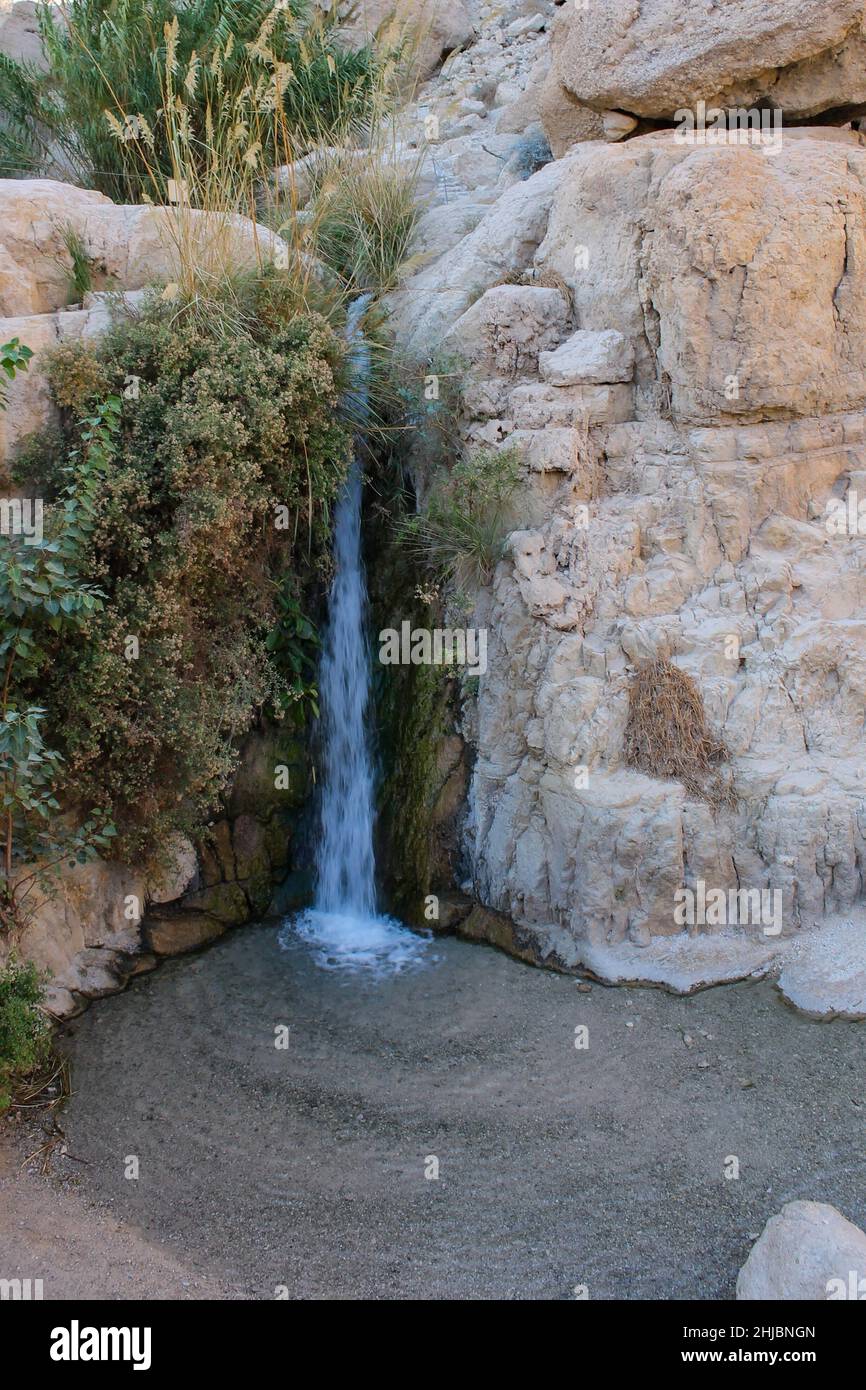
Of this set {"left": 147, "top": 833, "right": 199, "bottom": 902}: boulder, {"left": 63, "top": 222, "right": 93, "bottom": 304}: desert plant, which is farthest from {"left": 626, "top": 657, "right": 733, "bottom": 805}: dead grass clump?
{"left": 63, "top": 222, "right": 93, "bottom": 304}: desert plant

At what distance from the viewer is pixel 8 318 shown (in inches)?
262

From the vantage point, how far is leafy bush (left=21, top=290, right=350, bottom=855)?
19.4ft

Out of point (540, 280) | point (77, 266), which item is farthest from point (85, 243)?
point (540, 280)

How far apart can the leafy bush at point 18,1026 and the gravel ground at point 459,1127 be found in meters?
0.40

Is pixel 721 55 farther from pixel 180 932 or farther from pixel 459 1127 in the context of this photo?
pixel 459 1127

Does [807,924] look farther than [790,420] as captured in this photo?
No

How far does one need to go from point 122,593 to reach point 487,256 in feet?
12.0

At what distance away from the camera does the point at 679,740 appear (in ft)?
20.6

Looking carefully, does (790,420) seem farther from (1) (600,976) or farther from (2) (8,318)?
(2) (8,318)

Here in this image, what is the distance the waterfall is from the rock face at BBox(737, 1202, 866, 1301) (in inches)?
132

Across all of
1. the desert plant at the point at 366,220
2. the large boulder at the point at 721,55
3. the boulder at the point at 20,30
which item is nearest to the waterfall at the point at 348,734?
the desert plant at the point at 366,220

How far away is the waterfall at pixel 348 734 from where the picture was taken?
716 cm

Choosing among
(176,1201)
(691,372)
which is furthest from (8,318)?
(176,1201)

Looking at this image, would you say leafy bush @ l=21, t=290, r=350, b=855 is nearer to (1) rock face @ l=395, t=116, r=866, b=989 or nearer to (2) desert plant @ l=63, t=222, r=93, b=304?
(2) desert plant @ l=63, t=222, r=93, b=304
